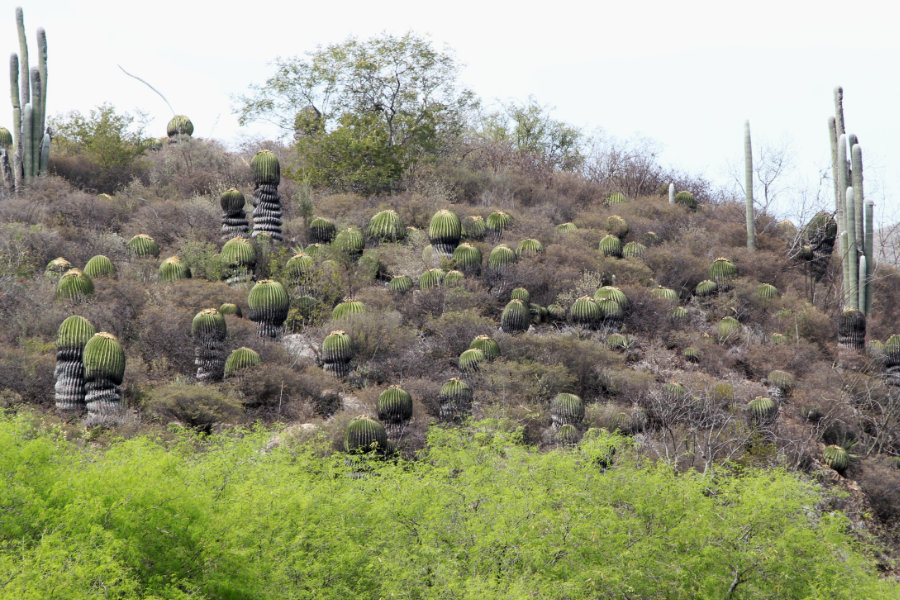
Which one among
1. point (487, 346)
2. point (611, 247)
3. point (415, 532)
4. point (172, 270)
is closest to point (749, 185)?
point (611, 247)

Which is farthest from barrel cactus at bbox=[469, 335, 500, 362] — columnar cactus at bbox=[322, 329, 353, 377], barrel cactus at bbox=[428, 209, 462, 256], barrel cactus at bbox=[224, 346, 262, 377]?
barrel cactus at bbox=[428, 209, 462, 256]

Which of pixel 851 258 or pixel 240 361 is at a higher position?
pixel 851 258

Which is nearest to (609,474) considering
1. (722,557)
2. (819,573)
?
(722,557)

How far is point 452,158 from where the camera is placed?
110 ft

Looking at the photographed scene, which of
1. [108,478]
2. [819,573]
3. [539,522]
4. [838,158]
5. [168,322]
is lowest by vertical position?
[819,573]

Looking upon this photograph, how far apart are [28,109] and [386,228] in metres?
9.67

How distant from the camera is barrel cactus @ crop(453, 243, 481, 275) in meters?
23.1

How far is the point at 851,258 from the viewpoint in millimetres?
23453

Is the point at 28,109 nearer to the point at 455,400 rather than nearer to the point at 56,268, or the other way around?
the point at 56,268

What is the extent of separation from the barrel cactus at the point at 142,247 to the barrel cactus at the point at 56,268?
6.77ft

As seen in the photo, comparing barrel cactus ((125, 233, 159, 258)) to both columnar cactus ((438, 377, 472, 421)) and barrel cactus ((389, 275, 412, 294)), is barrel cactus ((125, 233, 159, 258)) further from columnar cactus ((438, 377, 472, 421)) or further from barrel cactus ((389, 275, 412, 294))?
columnar cactus ((438, 377, 472, 421))

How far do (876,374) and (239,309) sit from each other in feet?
49.2

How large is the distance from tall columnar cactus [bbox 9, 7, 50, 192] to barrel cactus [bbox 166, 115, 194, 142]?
9.95 m

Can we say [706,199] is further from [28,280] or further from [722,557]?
[722,557]
